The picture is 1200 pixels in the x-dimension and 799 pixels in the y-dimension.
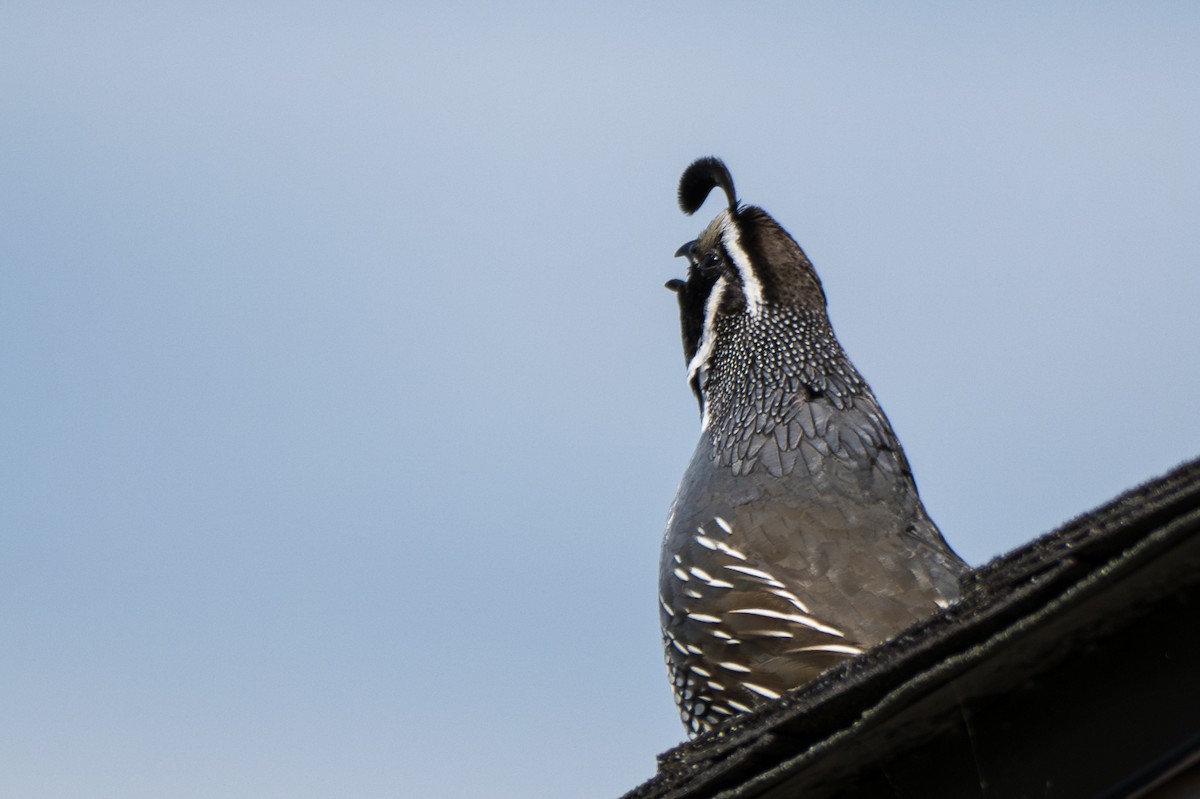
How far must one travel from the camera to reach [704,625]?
16.9 feet

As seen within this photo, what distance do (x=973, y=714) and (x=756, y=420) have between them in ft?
12.8

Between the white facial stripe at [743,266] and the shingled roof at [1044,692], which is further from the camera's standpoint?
the white facial stripe at [743,266]

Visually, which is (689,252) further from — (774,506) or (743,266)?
(774,506)

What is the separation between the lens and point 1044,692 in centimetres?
212

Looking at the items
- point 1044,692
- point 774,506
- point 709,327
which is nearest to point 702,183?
point 709,327

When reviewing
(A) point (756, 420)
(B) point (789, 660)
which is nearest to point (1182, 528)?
(B) point (789, 660)

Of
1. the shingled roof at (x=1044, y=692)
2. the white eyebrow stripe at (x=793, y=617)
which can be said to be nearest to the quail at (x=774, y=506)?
the white eyebrow stripe at (x=793, y=617)

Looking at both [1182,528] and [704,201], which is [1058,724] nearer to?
[1182,528]

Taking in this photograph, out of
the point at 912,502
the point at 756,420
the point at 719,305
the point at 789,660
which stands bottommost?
the point at 789,660

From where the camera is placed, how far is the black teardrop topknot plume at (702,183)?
6941mm

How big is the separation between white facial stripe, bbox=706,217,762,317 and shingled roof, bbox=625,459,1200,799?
13.6ft

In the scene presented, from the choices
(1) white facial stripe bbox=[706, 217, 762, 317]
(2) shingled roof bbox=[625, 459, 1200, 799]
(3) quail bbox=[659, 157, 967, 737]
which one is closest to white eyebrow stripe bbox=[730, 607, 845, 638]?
(3) quail bbox=[659, 157, 967, 737]

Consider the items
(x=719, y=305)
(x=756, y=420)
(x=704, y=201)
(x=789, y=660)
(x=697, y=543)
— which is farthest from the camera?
(x=704, y=201)

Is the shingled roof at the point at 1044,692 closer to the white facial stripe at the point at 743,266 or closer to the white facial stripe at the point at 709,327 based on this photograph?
the white facial stripe at the point at 743,266
